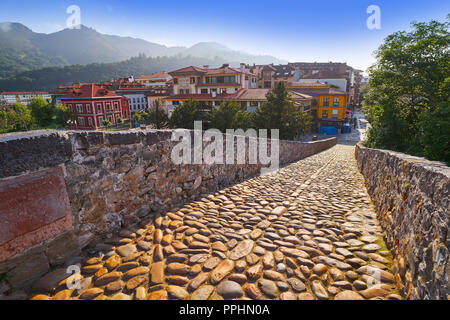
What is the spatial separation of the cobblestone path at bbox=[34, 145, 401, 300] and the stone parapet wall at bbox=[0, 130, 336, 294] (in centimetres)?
29

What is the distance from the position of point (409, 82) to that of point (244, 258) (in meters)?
16.9

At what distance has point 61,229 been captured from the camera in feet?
8.33

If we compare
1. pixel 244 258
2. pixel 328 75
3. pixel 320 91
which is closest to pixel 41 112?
pixel 320 91

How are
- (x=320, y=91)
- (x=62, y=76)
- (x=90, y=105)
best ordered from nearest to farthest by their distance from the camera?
(x=320, y=91)
(x=90, y=105)
(x=62, y=76)

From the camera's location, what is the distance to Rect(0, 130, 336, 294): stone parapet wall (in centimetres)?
214

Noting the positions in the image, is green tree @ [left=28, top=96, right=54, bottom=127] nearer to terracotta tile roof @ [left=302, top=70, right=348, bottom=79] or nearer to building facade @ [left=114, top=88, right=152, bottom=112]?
building facade @ [left=114, top=88, right=152, bottom=112]

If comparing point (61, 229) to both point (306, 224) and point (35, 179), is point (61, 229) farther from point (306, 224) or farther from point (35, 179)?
point (306, 224)

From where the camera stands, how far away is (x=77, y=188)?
2701mm

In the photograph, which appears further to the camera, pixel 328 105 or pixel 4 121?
pixel 4 121

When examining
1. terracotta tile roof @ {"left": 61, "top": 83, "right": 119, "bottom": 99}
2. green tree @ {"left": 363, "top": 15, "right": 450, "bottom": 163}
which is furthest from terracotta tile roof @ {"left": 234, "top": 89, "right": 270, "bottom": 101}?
terracotta tile roof @ {"left": 61, "top": 83, "right": 119, "bottom": 99}

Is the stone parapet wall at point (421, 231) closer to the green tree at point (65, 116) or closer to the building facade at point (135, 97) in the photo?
the green tree at point (65, 116)

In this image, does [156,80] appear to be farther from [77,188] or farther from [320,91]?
[77,188]

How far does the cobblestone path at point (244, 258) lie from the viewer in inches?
90.0

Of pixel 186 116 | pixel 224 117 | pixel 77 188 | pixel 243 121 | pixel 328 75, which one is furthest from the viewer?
pixel 328 75
